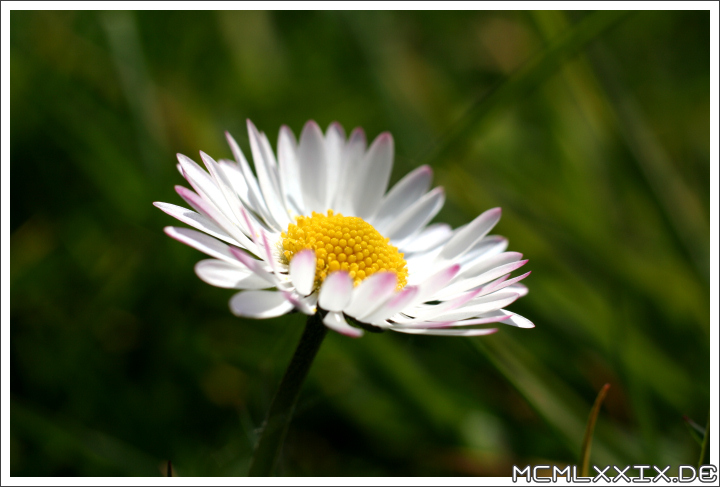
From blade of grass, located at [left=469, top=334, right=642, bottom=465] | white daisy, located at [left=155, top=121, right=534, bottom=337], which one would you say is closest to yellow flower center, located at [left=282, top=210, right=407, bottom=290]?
white daisy, located at [left=155, top=121, right=534, bottom=337]

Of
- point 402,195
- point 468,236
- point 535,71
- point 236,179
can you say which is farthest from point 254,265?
point 535,71

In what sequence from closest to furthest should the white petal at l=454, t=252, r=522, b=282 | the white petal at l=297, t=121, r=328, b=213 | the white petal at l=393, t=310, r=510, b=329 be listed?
the white petal at l=393, t=310, r=510, b=329 → the white petal at l=454, t=252, r=522, b=282 → the white petal at l=297, t=121, r=328, b=213

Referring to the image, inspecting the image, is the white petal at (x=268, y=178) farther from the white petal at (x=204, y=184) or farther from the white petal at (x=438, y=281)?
the white petal at (x=438, y=281)

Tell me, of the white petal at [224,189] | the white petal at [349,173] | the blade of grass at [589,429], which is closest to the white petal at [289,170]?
the white petal at [349,173]

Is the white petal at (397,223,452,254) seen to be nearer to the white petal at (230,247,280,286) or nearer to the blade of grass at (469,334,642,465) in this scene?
the blade of grass at (469,334,642,465)

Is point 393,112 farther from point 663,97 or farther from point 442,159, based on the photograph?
point 663,97

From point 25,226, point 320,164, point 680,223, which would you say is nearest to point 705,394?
point 680,223

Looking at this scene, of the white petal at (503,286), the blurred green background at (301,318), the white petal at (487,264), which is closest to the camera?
the white petal at (503,286)
